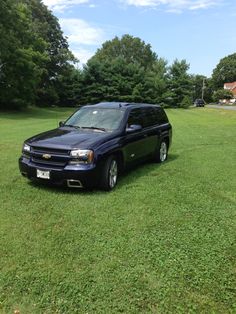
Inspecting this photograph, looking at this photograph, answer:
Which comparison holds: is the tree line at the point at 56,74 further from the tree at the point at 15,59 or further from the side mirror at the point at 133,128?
the side mirror at the point at 133,128

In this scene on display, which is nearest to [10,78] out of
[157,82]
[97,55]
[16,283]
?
[157,82]

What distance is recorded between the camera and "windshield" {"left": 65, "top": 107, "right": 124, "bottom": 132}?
8047 millimetres

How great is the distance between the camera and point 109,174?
7184mm

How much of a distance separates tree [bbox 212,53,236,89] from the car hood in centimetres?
11704

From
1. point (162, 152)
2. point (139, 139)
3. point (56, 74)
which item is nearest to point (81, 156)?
point (139, 139)

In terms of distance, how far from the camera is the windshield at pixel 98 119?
805 centimetres

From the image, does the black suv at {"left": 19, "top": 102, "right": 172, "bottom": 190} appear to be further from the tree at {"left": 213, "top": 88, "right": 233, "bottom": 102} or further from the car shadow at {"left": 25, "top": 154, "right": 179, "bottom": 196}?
the tree at {"left": 213, "top": 88, "right": 233, "bottom": 102}

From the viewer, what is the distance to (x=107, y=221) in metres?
5.54

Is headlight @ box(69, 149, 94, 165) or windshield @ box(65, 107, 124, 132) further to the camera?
windshield @ box(65, 107, 124, 132)

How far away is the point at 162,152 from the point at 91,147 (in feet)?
13.4

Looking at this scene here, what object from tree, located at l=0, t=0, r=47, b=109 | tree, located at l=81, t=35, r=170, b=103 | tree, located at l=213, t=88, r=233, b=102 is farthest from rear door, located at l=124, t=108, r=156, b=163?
tree, located at l=213, t=88, r=233, b=102

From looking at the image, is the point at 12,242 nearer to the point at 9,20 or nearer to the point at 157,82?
the point at 9,20

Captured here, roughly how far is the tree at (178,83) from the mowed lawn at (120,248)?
175 feet

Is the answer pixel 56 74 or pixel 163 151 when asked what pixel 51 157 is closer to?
pixel 163 151
